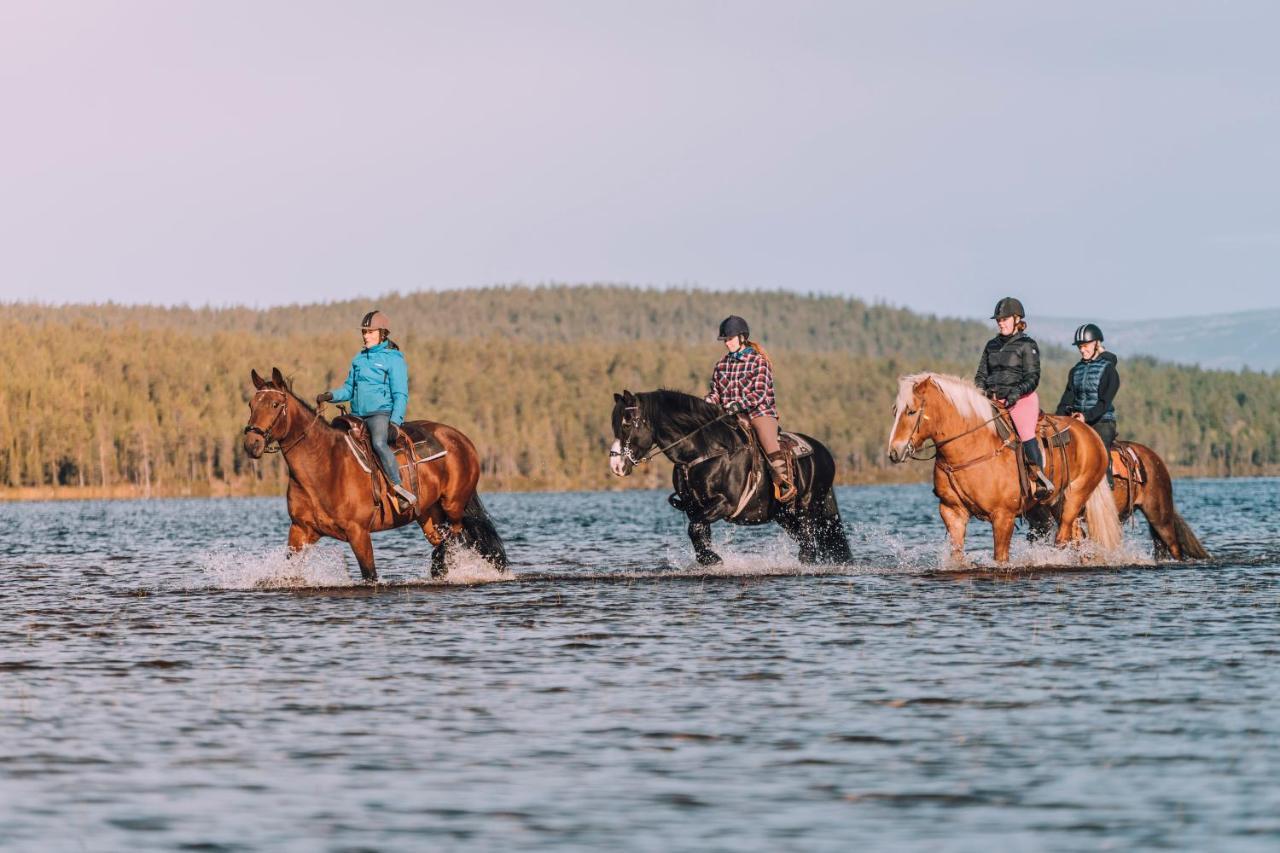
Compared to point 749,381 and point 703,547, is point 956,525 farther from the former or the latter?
point 703,547

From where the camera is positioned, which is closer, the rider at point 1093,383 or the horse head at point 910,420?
the horse head at point 910,420

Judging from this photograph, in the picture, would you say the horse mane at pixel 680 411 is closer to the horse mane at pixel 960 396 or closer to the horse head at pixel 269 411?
the horse mane at pixel 960 396

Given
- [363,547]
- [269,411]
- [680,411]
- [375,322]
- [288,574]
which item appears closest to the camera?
[269,411]

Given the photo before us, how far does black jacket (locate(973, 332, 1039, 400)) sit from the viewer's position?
22.9 metres

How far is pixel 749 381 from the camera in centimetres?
2402

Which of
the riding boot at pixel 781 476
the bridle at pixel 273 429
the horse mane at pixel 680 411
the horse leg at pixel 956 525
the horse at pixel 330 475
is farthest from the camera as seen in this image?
the riding boot at pixel 781 476

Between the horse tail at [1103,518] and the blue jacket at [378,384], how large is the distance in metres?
9.24

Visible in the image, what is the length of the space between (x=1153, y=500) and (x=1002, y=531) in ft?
13.2

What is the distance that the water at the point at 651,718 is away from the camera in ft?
29.0

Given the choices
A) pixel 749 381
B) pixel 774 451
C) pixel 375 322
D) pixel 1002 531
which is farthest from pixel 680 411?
pixel 1002 531

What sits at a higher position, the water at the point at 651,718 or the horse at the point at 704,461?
the horse at the point at 704,461

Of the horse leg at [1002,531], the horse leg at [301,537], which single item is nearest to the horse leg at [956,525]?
the horse leg at [1002,531]

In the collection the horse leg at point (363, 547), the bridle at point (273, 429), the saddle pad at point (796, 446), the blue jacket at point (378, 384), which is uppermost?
the blue jacket at point (378, 384)

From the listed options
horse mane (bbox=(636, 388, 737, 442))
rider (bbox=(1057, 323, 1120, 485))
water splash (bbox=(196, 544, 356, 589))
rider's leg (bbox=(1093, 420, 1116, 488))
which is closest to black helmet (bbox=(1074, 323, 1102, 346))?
rider (bbox=(1057, 323, 1120, 485))
